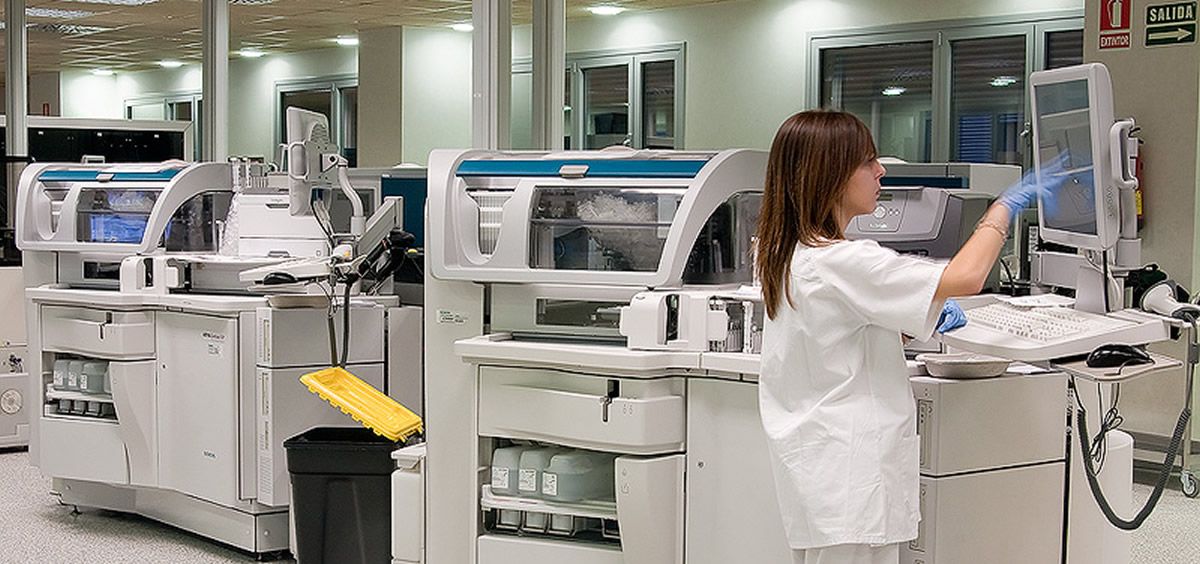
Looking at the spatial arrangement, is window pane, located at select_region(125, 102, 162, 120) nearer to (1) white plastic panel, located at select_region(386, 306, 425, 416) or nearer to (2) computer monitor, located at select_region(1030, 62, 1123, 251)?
(1) white plastic panel, located at select_region(386, 306, 425, 416)

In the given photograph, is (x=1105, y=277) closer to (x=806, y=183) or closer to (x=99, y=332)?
(x=806, y=183)

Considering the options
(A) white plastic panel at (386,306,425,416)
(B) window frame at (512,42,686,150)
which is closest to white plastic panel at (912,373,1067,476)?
(A) white plastic panel at (386,306,425,416)

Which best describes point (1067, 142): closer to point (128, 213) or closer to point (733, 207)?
point (733, 207)

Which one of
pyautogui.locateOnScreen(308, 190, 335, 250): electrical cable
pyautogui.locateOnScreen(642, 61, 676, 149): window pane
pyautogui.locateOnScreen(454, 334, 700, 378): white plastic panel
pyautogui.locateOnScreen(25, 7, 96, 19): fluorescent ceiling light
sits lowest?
pyautogui.locateOnScreen(454, 334, 700, 378): white plastic panel

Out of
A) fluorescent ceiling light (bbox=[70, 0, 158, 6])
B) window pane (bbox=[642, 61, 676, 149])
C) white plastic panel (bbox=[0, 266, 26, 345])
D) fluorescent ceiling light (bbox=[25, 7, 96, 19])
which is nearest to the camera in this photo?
white plastic panel (bbox=[0, 266, 26, 345])

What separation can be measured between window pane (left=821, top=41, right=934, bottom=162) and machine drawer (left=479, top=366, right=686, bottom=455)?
533 centimetres

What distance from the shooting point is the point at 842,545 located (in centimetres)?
253

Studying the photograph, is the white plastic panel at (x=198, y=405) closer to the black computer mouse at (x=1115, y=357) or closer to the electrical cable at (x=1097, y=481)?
the electrical cable at (x=1097, y=481)

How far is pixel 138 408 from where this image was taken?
4973 millimetres

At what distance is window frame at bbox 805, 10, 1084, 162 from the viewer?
7.68 meters

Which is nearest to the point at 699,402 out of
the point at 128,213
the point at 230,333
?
the point at 230,333

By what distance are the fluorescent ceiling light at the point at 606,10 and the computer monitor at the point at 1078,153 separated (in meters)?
6.78

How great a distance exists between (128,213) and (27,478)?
1520mm

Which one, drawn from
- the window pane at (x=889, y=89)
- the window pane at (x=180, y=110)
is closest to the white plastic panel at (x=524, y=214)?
the window pane at (x=889, y=89)
